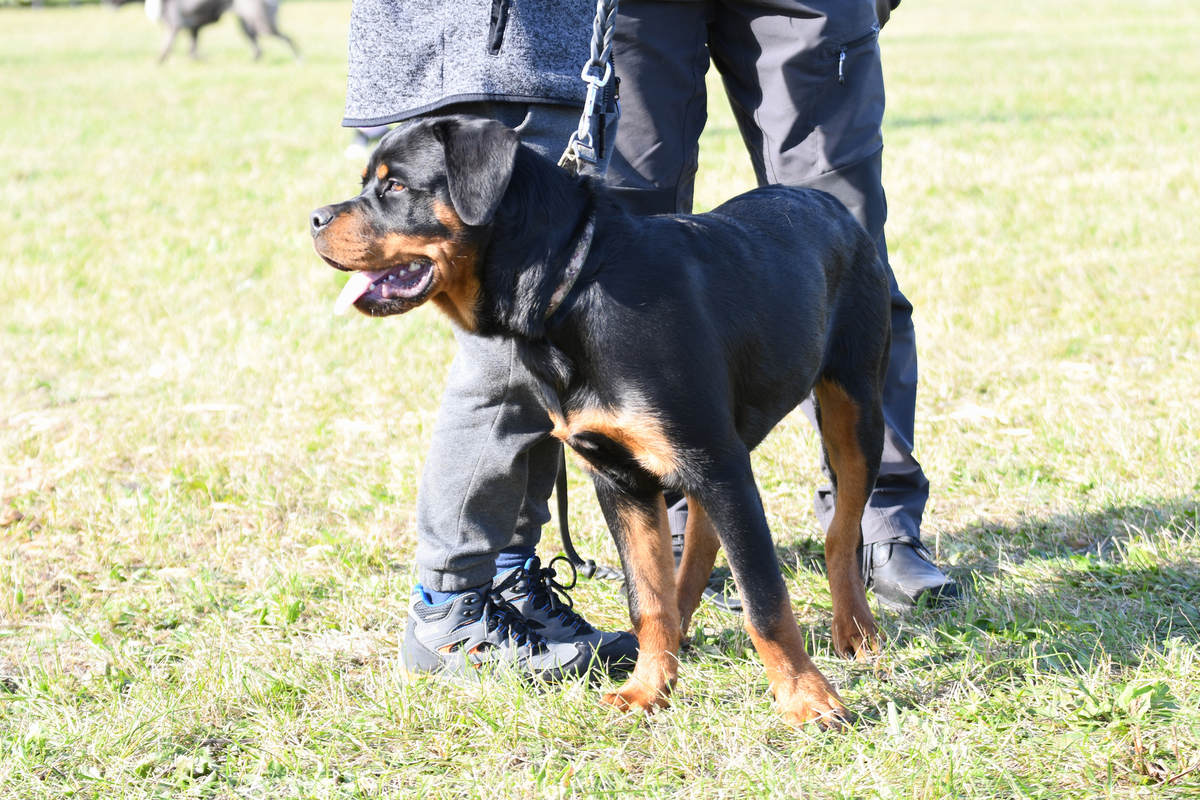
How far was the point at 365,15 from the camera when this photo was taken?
8.78 feet

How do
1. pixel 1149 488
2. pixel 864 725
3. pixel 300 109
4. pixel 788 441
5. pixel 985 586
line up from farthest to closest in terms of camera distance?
pixel 300 109 → pixel 788 441 → pixel 1149 488 → pixel 985 586 → pixel 864 725

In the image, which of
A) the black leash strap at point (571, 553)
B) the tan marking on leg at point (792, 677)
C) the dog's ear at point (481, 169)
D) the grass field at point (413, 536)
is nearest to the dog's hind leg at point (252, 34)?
the grass field at point (413, 536)

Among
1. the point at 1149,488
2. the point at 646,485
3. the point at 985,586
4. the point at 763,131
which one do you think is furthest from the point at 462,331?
the point at 1149,488

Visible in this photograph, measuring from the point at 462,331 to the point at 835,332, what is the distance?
1.02 m

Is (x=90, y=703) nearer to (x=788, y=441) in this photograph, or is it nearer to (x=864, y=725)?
(x=864, y=725)

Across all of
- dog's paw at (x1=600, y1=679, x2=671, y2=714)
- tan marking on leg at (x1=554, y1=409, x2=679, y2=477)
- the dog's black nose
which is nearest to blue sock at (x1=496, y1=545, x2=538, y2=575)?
dog's paw at (x1=600, y1=679, x2=671, y2=714)

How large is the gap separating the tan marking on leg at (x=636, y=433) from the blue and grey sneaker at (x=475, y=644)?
0.67m

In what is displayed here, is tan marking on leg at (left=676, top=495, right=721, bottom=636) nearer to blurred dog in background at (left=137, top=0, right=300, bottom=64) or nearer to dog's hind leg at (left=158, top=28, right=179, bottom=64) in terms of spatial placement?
blurred dog in background at (left=137, top=0, right=300, bottom=64)

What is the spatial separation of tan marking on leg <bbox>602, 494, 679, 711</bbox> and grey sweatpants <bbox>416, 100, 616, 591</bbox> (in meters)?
0.34

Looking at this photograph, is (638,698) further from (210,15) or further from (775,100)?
(210,15)

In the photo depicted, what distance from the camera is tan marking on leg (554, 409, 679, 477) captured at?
7.88 feet

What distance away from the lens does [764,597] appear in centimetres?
250

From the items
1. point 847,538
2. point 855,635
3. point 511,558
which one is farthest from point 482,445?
point 855,635

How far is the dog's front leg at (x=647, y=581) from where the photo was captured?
2713mm
